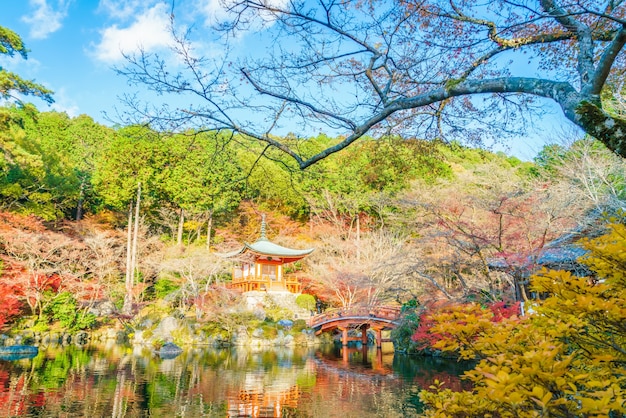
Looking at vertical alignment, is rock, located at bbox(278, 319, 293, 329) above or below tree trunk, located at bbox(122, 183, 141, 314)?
below

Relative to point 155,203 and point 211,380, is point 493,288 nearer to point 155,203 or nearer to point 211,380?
point 211,380

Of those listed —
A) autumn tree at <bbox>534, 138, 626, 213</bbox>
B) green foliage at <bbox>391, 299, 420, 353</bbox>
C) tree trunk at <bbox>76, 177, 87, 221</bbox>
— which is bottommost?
green foliage at <bbox>391, 299, 420, 353</bbox>

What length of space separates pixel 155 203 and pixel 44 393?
607 inches

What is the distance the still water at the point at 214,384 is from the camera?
6.62m

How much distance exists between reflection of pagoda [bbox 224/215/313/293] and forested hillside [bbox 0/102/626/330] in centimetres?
104

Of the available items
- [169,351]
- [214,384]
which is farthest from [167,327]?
[214,384]

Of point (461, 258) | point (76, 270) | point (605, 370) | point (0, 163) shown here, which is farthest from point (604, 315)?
point (76, 270)

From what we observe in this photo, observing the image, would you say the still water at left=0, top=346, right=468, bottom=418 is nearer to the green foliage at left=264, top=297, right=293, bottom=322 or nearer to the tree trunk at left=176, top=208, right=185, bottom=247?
the green foliage at left=264, top=297, right=293, bottom=322

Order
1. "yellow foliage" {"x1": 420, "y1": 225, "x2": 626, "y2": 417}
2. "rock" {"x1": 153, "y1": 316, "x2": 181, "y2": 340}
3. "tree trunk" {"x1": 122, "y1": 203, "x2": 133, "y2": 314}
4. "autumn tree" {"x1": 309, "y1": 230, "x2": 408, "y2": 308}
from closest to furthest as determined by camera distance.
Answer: "yellow foliage" {"x1": 420, "y1": 225, "x2": 626, "y2": 417}, "rock" {"x1": 153, "y1": 316, "x2": 181, "y2": 340}, "autumn tree" {"x1": 309, "y1": 230, "x2": 408, "y2": 308}, "tree trunk" {"x1": 122, "y1": 203, "x2": 133, "y2": 314}

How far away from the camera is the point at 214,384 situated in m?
8.64

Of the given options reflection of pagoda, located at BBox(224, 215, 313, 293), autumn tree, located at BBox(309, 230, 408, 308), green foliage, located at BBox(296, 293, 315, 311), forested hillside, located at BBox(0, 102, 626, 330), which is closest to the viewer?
forested hillside, located at BBox(0, 102, 626, 330)

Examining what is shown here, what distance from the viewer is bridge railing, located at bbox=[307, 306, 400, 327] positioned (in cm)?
1469

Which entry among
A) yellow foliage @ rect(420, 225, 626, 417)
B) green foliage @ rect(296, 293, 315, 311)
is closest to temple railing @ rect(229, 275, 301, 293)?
green foliage @ rect(296, 293, 315, 311)

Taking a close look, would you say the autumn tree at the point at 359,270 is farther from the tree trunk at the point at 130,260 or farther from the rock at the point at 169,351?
the tree trunk at the point at 130,260
